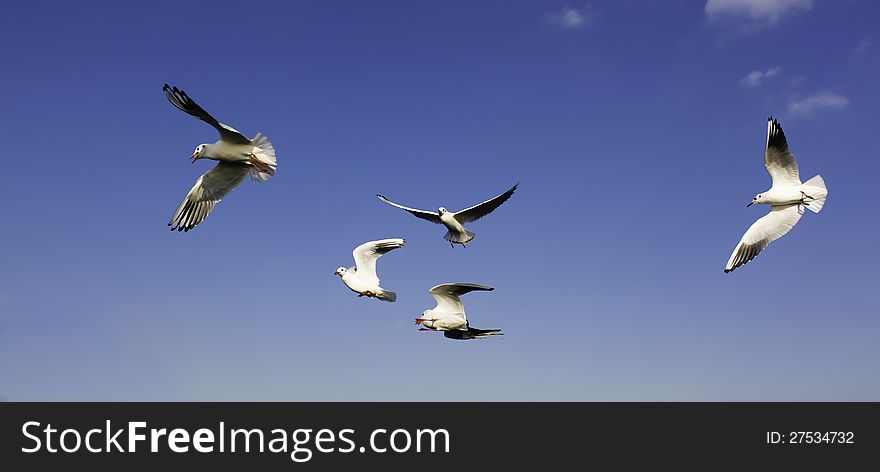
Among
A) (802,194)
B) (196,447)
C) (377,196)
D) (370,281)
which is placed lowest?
(196,447)

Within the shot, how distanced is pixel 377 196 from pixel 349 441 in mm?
6001

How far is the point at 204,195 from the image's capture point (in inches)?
792

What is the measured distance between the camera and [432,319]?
61.2 feet

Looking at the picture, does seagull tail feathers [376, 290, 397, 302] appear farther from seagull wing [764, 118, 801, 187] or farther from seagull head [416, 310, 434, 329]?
seagull wing [764, 118, 801, 187]

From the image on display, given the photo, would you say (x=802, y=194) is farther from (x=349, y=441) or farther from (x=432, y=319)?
(x=349, y=441)

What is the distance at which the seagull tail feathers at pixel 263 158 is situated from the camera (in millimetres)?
19141

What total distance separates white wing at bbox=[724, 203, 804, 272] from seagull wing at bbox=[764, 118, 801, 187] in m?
0.60

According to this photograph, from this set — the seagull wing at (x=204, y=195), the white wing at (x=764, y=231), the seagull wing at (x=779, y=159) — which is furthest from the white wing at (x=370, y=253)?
the seagull wing at (x=779, y=159)

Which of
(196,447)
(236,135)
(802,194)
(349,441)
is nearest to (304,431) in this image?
(349,441)

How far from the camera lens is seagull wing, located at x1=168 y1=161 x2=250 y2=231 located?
19.9 m

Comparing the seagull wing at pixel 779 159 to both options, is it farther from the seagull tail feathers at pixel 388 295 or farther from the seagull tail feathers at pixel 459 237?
→ the seagull tail feathers at pixel 388 295

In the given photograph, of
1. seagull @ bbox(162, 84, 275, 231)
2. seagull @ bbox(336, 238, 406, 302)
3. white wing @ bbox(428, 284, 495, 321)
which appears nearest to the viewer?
white wing @ bbox(428, 284, 495, 321)

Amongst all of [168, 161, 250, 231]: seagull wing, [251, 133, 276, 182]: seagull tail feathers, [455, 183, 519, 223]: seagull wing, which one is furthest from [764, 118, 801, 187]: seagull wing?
[168, 161, 250, 231]: seagull wing

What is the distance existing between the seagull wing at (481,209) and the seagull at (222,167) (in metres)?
4.87
